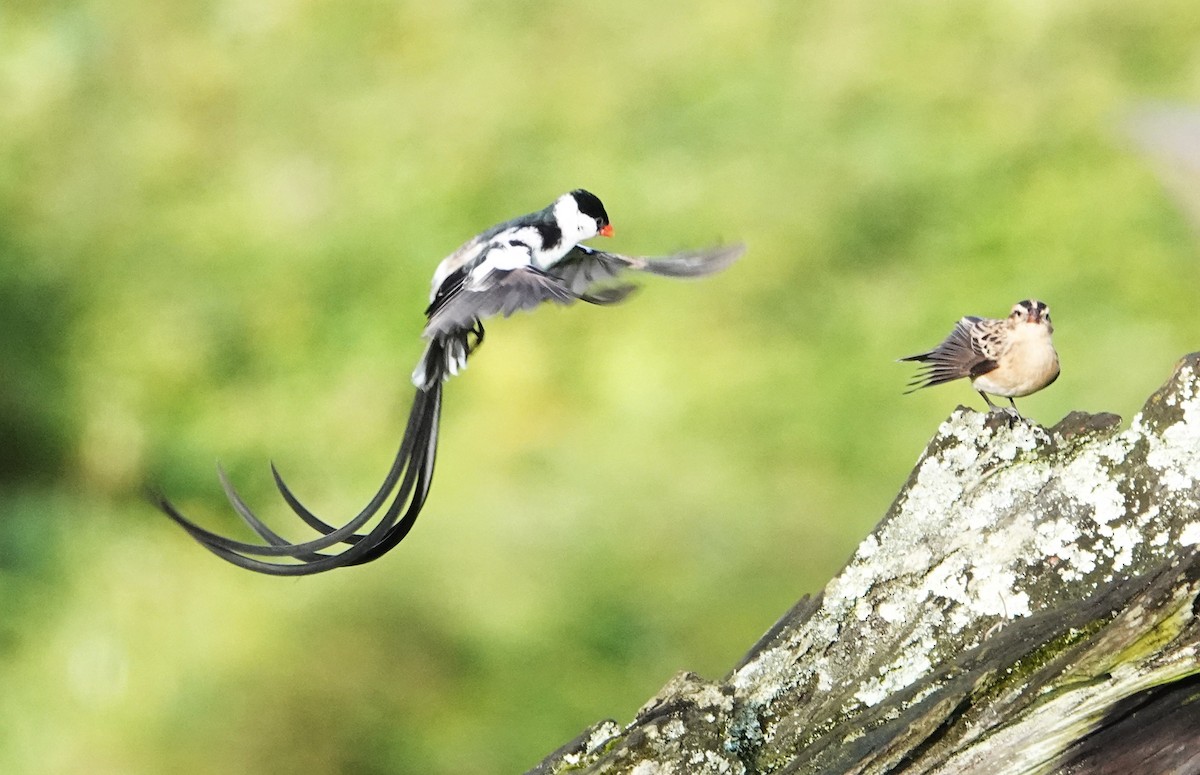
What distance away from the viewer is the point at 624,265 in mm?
1221

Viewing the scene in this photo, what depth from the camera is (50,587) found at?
1854 mm

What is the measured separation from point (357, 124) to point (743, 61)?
2.16 ft

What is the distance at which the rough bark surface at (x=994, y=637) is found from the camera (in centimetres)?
80

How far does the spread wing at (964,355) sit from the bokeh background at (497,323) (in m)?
0.62

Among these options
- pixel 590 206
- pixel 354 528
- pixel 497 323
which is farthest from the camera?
pixel 497 323

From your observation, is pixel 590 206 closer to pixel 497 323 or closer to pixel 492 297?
pixel 492 297

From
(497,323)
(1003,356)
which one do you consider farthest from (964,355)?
(497,323)

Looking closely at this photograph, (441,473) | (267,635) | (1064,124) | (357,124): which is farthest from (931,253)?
(267,635)

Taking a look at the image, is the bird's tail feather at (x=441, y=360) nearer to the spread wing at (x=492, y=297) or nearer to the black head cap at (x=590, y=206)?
the spread wing at (x=492, y=297)

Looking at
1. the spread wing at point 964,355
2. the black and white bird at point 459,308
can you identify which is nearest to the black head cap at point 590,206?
the black and white bird at point 459,308

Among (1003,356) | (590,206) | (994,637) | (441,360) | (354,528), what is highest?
(590,206)

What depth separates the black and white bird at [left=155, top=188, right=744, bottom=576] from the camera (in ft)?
3.20

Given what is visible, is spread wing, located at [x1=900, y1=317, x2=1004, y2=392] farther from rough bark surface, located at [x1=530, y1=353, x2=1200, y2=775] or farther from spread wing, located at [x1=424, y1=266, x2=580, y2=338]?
spread wing, located at [x1=424, y1=266, x2=580, y2=338]

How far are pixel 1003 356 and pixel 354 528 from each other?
49 centimetres
